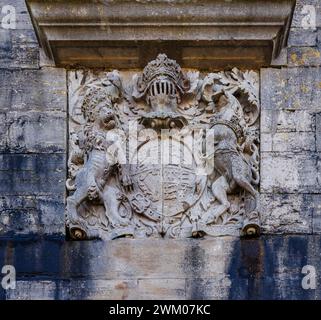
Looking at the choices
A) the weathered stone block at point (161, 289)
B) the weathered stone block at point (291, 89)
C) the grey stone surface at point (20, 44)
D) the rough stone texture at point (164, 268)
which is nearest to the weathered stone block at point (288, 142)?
the weathered stone block at point (291, 89)

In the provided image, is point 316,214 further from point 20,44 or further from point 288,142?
point 20,44

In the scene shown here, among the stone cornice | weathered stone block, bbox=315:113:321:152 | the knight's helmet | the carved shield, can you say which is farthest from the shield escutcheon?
weathered stone block, bbox=315:113:321:152

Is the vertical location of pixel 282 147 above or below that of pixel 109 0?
below

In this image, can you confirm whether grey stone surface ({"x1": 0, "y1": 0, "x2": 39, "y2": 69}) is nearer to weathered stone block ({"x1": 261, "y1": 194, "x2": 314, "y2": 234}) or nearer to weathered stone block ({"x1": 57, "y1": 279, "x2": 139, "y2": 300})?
weathered stone block ({"x1": 57, "y1": 279, "x2": 139, "y2": 300})

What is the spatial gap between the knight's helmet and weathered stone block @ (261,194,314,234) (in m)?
0.95

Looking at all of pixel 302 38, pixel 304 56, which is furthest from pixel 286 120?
pixel 302 38

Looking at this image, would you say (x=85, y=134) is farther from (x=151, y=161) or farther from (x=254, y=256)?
(x=254, y=256)

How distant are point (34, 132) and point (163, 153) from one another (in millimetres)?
911

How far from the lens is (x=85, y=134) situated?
13.3m

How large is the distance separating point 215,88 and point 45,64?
3.98 feet

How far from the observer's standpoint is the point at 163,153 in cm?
1321
